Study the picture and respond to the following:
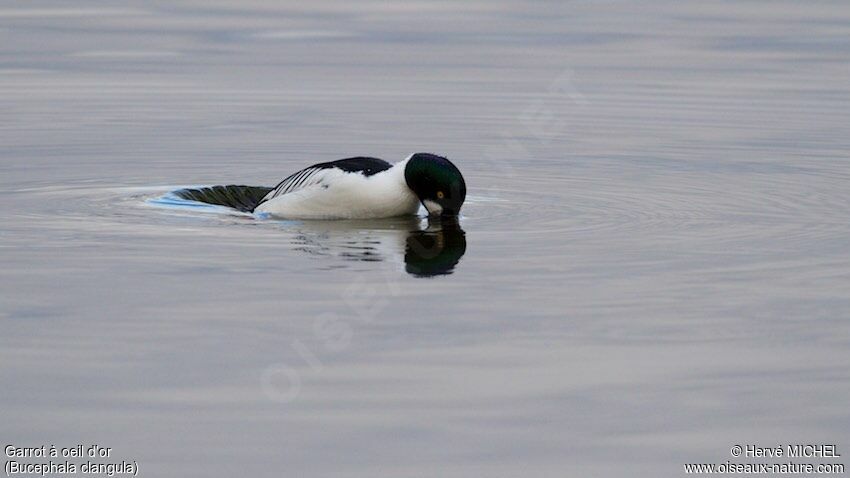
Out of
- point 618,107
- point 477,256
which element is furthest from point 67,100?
point 477,256

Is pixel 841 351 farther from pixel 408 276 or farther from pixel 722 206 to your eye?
pixel 722 206

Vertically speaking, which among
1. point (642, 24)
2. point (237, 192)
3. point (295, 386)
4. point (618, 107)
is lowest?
point (295, 386)

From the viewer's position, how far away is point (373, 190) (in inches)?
500

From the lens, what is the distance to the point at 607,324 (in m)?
9.04

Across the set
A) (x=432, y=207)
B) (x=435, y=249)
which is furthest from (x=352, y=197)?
(x=435, y=249)

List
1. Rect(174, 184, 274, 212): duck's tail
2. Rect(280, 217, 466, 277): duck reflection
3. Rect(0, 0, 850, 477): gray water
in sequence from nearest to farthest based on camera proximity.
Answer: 1. Rect(0, 0, 850, 477): gray water
2. Rect(280, 217, 466, 277): duck reflection
3. Rect(174, 184, 274, 212): duck's tail

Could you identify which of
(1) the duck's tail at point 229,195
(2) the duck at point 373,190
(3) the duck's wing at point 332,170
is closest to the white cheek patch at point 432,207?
(2) the duck at point 373,190

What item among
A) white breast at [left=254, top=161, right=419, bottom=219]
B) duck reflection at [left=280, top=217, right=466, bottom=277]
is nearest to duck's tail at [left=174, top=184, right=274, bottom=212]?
white breast at [left=254, top=161, right=419, bottom=219]

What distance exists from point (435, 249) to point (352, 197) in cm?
134

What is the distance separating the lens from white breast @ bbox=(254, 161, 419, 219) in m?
12.7

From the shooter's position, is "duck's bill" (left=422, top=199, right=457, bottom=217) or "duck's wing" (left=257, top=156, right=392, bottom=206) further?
"duck's wing" (left=257, top=156, right=392, bottom=206)

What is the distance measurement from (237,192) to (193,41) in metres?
13.6

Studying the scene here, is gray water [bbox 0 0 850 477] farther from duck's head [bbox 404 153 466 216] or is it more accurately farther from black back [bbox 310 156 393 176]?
black back [bbox 310 156 393 176]

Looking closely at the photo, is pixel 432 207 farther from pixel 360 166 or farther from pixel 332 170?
pixel 332 170
